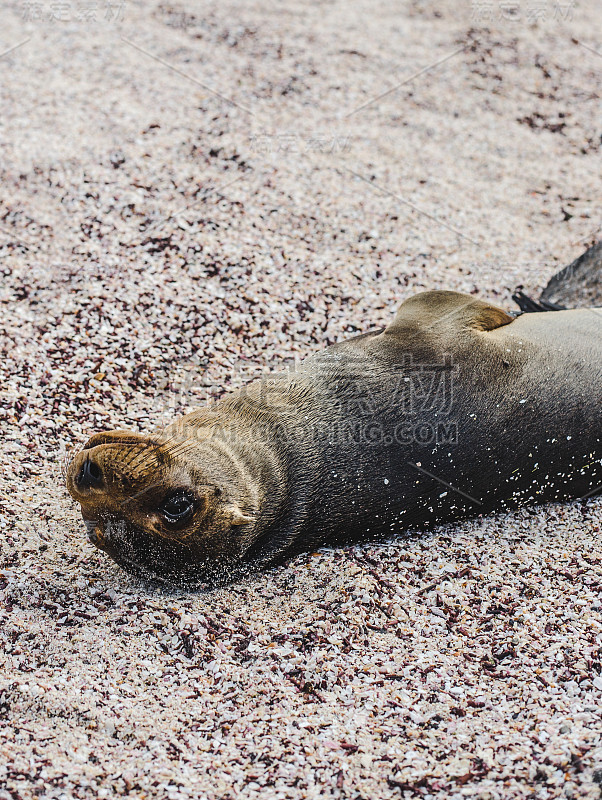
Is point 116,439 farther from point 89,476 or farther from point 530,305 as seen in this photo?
point 530,305

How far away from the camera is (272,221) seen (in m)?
4.90

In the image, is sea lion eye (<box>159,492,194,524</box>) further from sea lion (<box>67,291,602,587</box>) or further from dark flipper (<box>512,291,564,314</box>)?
dark flipper (<box>512,291,564,314</box>)

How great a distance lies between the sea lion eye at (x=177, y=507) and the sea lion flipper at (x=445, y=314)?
4.57 feet

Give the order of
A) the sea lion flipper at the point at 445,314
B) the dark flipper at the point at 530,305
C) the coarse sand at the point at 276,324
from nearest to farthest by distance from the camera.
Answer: the coarse sand at the point at 276,324, the sea lion flipper at the point at 445,314, the dark flipper at the point at 530,305

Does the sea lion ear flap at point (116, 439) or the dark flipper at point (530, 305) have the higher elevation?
the dark flipper at point (530, 305)

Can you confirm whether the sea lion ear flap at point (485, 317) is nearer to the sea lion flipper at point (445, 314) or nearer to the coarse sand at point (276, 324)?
the sea lion flipper at point (445, 314)

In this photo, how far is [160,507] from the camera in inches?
106

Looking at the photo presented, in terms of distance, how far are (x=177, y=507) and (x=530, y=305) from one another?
9.41ft

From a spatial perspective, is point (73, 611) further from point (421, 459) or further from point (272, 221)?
point (272, 221)

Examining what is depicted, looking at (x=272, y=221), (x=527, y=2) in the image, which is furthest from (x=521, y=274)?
(x=527, y=2)

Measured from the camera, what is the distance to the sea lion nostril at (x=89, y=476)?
8.89ft

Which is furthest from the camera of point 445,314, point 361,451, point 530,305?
point 530,305

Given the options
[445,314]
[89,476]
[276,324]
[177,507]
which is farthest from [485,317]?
[89,476]

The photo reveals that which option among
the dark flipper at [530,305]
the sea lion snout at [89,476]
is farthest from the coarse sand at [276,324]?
the sea lion snout at [89,476]
